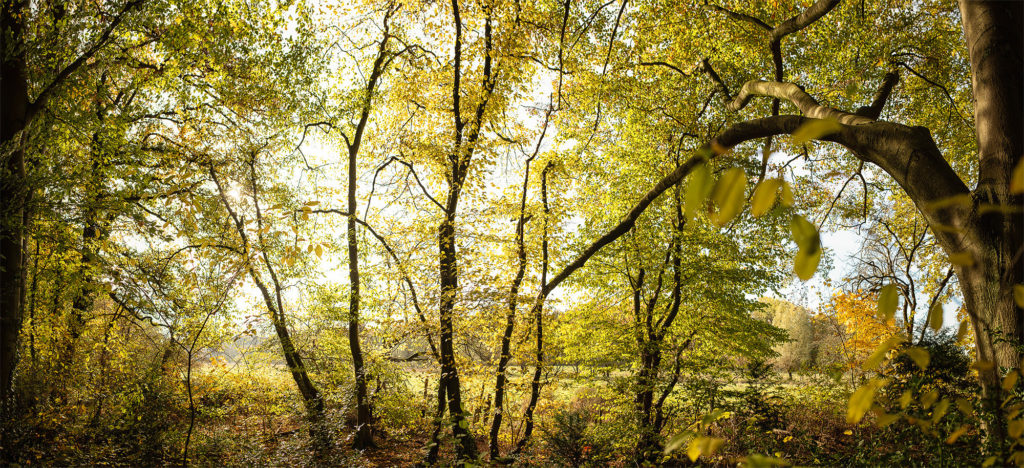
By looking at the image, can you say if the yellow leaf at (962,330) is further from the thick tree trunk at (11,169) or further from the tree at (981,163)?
the thick tree trunk at (11,169)

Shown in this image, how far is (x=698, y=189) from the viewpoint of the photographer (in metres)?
0.75

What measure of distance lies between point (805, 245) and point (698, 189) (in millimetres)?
203

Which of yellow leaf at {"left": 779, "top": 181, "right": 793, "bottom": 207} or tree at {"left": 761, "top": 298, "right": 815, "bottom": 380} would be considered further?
tree at {"left": 761, "top": 298, "right": 815, "bottom": 380}

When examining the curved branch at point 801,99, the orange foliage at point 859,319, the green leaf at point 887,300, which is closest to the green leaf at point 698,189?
the green leaf at point 887,300

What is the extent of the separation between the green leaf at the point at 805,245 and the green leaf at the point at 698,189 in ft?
0.49

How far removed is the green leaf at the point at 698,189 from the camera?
0.73 m

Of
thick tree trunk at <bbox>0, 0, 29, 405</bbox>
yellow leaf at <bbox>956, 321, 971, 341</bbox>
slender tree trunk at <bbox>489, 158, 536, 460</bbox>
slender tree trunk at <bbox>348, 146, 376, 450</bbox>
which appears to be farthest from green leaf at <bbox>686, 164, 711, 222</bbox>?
slender tree trunk at <bbox>348, 146, 376, 450</bbox>

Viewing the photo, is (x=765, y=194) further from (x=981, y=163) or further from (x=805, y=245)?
(x=981, y=163)

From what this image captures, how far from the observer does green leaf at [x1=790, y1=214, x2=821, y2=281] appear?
765 millimetres

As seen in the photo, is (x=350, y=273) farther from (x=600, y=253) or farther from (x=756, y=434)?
(x=756, y=434)

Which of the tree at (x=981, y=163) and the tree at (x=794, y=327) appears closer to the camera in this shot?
the tree at (x=981, y=163)

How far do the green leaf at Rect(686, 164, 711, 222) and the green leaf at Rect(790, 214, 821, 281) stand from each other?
15 cm

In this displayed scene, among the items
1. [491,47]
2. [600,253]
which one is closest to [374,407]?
[600,253]

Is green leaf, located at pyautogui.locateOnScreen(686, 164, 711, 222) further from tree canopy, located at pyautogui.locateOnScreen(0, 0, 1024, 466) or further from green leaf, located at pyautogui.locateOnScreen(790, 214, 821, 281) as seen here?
tree canopy, located at pyautogui.locateOnScreen(0, 0, 1024, 466)
